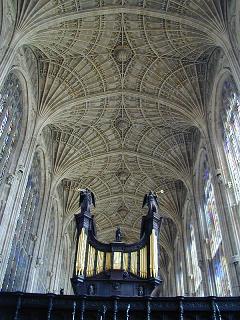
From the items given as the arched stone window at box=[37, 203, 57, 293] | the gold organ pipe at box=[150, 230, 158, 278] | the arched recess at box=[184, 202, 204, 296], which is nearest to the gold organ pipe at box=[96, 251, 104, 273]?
the gold organ pipe at box=[150, 230, 158, 278]

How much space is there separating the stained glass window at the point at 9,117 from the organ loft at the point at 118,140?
0.37 ft

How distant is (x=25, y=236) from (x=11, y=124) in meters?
7.62

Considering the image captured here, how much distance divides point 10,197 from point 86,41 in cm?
1097

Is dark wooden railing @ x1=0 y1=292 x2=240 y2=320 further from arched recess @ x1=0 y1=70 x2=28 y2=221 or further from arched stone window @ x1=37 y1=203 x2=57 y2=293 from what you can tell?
arched stone window @ x1=37 y1=203 x2=57 y2=293

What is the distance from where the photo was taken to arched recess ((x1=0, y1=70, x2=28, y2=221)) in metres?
20.1

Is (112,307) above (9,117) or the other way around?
the other way around

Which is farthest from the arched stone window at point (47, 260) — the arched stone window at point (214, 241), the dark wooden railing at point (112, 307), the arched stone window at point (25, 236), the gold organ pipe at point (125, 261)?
the arched stone window at point (214, 241)

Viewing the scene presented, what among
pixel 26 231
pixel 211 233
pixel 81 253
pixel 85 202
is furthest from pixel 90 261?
pixel 211 233

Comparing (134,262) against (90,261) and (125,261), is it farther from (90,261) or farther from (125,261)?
(90,261)

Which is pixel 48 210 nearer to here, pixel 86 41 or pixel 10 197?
pixel 10 197

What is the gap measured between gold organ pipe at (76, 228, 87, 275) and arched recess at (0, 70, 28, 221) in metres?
5.12

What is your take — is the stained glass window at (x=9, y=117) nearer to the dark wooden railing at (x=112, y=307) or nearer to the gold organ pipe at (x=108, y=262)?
the dark wooden railing at (x=112, y=307)

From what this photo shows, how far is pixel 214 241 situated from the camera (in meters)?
23.3

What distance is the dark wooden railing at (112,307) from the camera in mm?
14922
